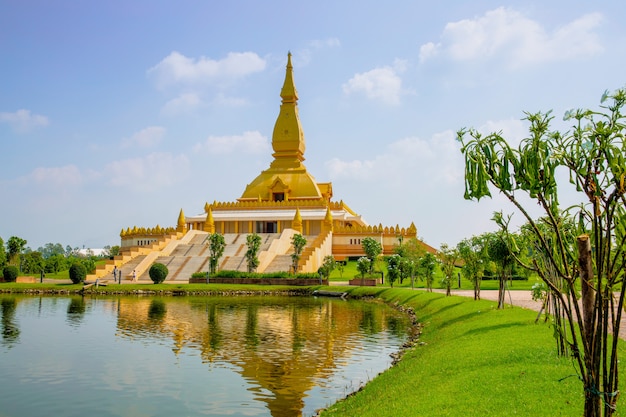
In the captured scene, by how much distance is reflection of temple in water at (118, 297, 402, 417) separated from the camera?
46.4ft

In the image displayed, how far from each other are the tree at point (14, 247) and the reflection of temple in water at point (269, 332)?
69.1 ft

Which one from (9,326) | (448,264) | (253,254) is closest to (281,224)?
(253,254)

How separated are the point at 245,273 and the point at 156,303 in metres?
11.4

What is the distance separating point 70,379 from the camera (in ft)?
46.4

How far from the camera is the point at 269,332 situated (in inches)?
836

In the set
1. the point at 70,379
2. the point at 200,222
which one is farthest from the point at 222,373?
the point at 200,222

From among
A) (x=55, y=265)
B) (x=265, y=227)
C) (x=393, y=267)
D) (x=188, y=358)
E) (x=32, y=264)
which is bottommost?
(x=188, y=358)

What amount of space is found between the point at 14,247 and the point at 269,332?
121ft

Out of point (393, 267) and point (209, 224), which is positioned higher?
point (209, 224)

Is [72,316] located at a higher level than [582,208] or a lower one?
lower

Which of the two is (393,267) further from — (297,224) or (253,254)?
(297,224)

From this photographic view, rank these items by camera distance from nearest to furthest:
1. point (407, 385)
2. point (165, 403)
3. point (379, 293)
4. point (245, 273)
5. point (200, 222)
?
point (407, 385) → point (165, 403) → point (379, 293) → point (245, 273) → point (200, 222)

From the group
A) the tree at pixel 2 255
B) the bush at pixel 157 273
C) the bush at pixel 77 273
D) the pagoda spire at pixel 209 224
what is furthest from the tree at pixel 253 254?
the tree at pixel 2 255

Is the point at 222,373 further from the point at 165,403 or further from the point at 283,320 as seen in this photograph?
the point at 283,320
